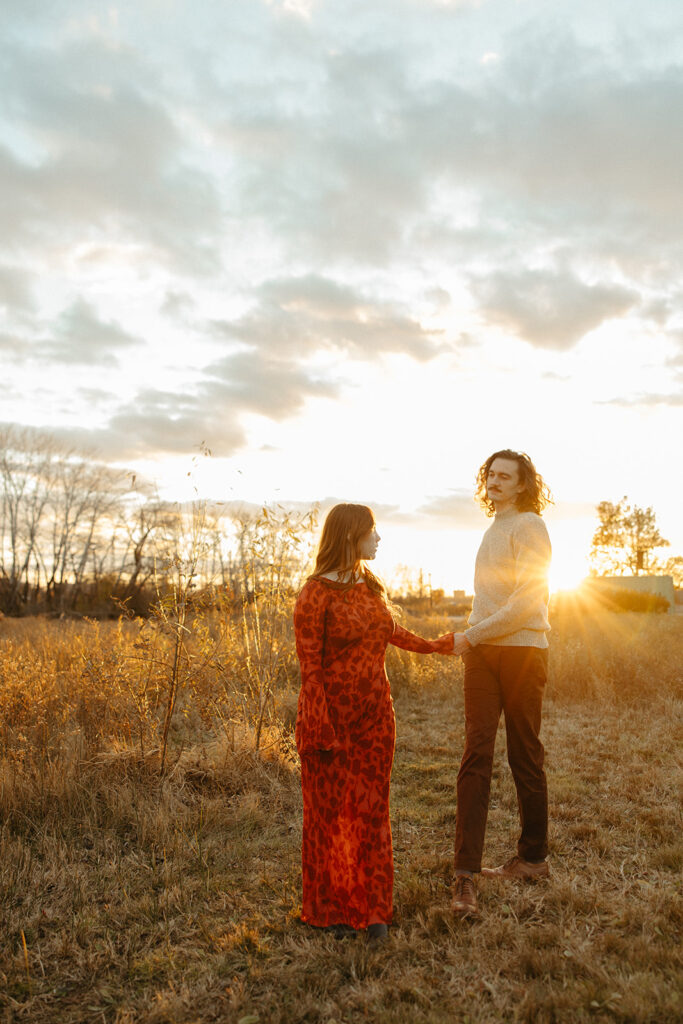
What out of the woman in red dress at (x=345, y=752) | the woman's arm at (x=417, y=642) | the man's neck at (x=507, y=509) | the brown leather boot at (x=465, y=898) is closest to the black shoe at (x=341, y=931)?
the woman in red dress at (x=345, y=752)

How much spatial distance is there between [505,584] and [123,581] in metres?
37.6

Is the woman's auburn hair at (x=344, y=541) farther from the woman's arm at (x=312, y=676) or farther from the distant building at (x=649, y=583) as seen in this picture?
the distant building at (x=649, y=583)

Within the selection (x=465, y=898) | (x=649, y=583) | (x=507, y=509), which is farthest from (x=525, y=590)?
(x=649, y=583)

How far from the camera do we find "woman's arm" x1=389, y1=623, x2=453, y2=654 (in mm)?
3264

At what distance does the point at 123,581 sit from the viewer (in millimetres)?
38562

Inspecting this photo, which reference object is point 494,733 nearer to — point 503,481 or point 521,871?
point 521,871

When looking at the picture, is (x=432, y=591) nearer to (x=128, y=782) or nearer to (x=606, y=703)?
(x=606, y=703)

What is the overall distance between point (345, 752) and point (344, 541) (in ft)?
2.99

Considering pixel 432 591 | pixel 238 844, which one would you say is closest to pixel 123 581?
pixel 432 591

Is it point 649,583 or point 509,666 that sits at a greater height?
point 649,583

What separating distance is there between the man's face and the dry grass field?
1917 millimetres

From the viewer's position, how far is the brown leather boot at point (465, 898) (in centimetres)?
308

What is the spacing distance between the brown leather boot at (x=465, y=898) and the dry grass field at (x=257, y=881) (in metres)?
0.05

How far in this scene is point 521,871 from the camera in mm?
3500
